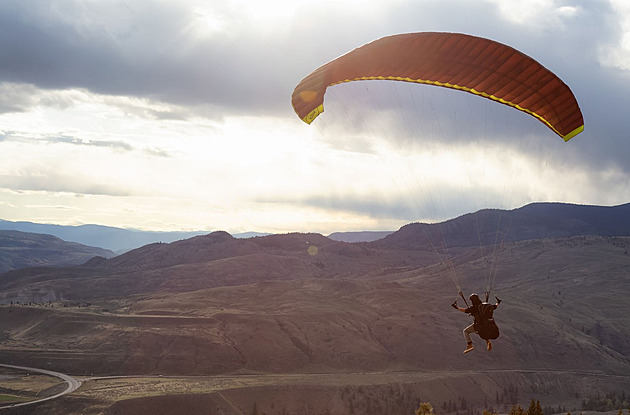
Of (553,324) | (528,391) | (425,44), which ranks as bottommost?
(528,391)

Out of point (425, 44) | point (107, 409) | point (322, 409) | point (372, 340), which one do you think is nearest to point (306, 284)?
point (372, 340)

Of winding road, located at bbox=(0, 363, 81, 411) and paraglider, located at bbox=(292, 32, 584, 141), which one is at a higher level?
paraglider, located at bbox=(292, 32, 584, 141)

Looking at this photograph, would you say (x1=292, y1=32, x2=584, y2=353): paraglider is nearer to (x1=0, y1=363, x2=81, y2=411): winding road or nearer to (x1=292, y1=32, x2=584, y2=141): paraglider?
(x1=292, y1=32, x2=584, y2=141): paraglider

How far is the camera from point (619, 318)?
95250 mm

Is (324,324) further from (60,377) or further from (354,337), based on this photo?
(60,377)

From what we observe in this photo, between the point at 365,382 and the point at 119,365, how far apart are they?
2813 centimetres

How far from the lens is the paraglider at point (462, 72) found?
690 inches

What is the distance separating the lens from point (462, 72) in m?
18.7

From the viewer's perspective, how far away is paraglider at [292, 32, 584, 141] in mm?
17516

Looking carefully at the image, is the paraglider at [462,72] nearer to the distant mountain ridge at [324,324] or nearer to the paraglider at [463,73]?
the paraglider at [463,73]

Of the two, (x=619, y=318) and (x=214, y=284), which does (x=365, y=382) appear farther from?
(x=214, y=284)

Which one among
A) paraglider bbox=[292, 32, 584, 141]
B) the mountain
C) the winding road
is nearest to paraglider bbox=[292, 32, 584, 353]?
paraglider bbox=[292, 32, 584, 141]

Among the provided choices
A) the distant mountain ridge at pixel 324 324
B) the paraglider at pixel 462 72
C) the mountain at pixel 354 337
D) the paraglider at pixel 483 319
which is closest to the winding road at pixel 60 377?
the mountain at pixel 354 337

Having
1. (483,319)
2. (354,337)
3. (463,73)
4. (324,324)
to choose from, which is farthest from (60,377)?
(463,73)
